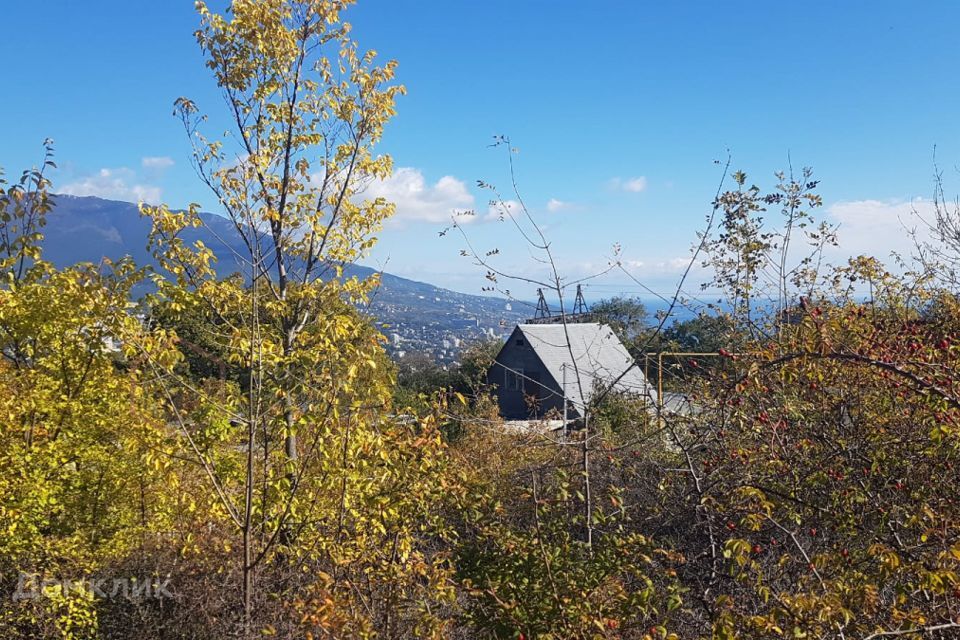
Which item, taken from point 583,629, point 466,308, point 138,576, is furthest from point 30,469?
point 466,308

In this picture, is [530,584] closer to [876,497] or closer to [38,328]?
[876,497]

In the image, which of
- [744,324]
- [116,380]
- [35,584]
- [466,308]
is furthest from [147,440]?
[466,308]

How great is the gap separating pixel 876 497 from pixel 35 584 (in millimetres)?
7007

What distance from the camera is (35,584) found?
5789 millimetres

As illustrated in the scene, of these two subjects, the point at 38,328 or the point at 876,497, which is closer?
the point at 876,497

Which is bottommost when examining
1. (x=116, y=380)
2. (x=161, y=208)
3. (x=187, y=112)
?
(x=116, y=380)

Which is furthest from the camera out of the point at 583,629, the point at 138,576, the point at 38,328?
the point at 138,576

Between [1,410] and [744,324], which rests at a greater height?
[744,324]

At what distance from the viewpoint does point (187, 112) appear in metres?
6.67

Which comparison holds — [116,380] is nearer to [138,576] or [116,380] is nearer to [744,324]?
[138,576]

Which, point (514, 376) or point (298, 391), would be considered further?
point (514, 376)

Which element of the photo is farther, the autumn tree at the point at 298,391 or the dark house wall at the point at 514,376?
the dark house wall at the point at 514,376

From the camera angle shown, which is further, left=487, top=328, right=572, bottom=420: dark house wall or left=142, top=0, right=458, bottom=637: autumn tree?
left=487, top=328, right=572, bottom=420: dark house wall

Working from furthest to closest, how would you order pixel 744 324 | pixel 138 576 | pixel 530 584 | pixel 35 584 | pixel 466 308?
pixel 466 308, pixel 744 324, pixel 138 576, pixel 35 584, pixel 530 584
